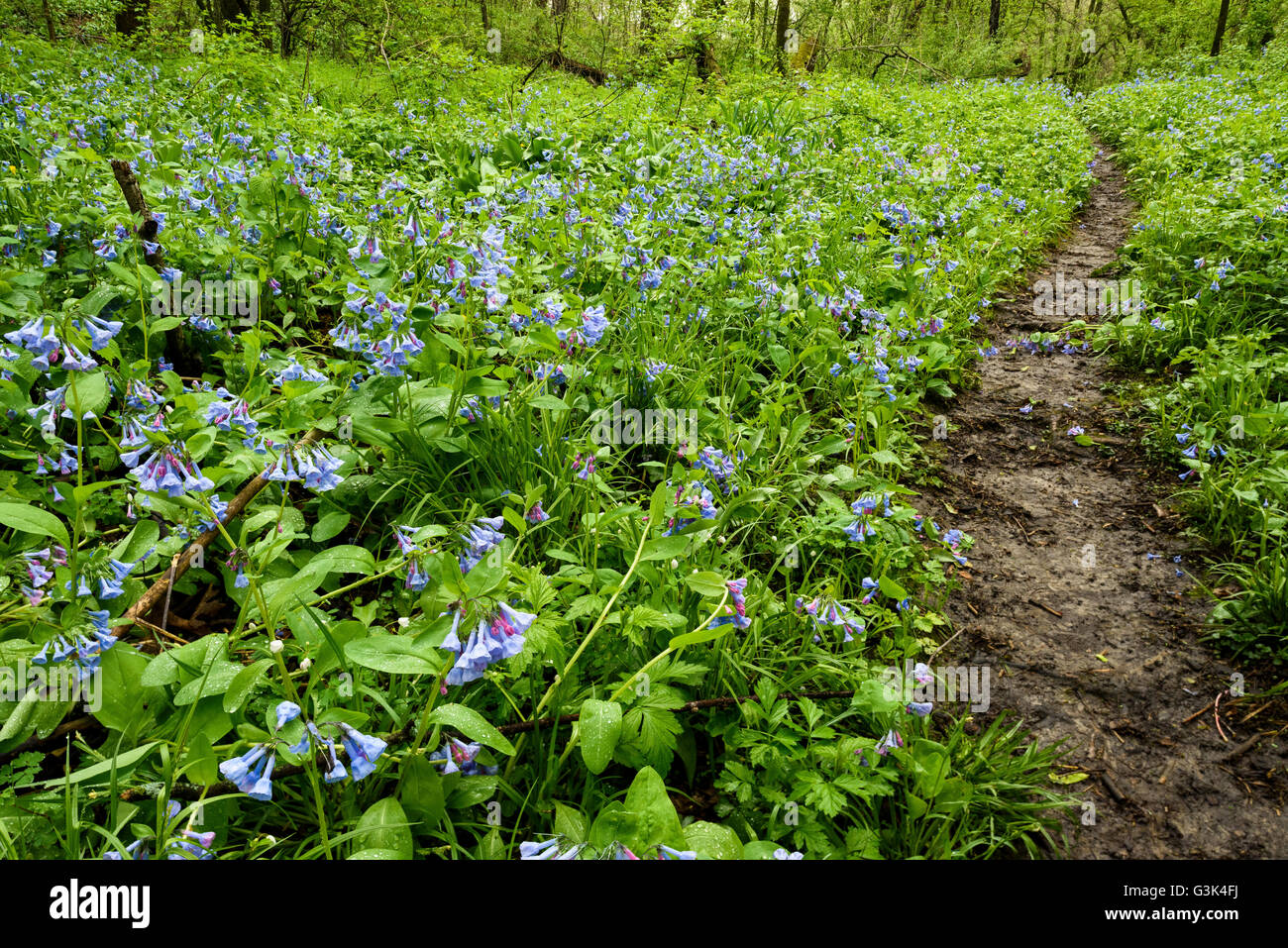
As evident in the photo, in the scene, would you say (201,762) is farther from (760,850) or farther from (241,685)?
(760,850)

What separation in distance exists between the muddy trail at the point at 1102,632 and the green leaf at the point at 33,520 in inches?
84.5

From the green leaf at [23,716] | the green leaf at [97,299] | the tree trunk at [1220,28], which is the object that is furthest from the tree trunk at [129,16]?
the tree trunk at [1220,28]

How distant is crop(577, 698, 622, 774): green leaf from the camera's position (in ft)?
4.17

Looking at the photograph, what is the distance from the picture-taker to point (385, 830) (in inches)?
47.3

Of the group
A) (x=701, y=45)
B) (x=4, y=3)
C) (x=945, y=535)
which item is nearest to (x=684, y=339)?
(x=945, y=535)

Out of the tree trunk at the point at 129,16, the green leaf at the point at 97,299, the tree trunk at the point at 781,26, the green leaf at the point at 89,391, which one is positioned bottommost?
the green leaf at the point at 89,391

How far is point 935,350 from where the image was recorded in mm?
3592

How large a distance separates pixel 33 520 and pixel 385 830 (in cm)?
83

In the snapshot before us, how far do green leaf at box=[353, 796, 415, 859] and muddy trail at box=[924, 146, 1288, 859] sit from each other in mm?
1452

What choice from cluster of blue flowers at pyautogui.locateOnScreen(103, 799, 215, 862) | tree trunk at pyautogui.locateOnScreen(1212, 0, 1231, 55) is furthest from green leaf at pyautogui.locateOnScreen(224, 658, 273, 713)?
tree trunk at pyautogui.locateOnScreen(1212, 0, 1231, 55)

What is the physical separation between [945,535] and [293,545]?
2.09m

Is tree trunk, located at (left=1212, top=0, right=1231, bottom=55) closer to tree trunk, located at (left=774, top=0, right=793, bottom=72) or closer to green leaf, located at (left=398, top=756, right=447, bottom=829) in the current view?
tree trunk, located at (left=774, top=0, right=793, bottom=72)

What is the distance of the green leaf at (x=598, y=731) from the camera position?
4.17 ft

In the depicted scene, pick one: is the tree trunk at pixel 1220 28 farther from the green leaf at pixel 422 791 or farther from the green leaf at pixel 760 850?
the green leaf at pixel 422 791
